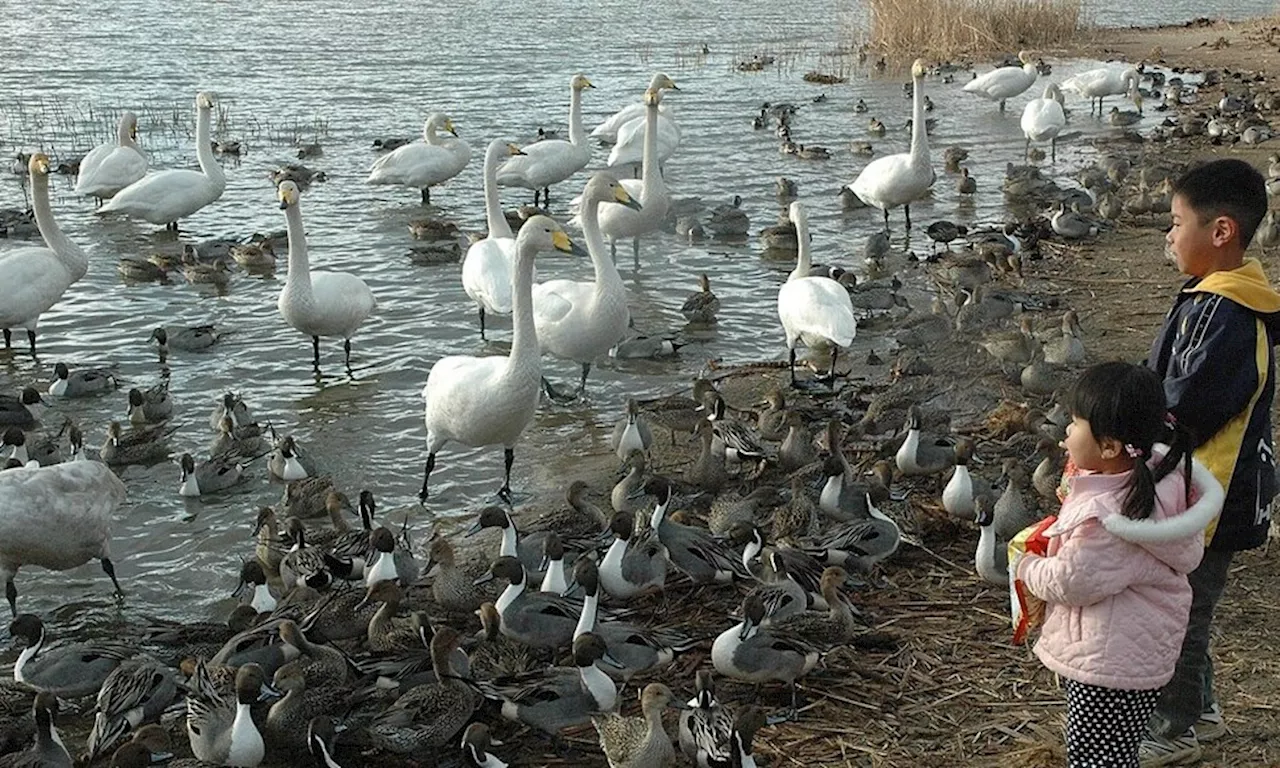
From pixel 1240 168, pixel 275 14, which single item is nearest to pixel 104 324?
pixel 1240 168

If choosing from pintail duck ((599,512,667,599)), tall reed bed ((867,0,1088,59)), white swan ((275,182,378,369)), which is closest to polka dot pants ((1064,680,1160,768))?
pintail duck ((599,512,667,599))

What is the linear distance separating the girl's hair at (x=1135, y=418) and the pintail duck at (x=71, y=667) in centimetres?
445

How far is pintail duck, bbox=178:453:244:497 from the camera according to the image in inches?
343

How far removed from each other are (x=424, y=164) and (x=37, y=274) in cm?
624

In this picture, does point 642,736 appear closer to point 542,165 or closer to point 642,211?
point 642,211

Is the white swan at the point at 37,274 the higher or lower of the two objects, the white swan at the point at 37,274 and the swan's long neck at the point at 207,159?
the lower

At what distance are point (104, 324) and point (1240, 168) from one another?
34.5 feet

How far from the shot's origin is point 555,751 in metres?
5.60

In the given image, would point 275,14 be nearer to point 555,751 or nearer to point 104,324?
point 104,324

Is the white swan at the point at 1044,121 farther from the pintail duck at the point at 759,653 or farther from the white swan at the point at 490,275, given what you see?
the pintail duck at the point at 759,653

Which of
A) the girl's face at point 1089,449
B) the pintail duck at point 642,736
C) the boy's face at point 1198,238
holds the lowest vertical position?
the pintail duck at point 642,736

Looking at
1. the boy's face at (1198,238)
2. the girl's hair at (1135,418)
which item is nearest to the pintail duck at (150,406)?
the boy's face at (1198,238)

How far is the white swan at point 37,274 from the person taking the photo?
1145 cm

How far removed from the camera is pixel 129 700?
5.79 meters
